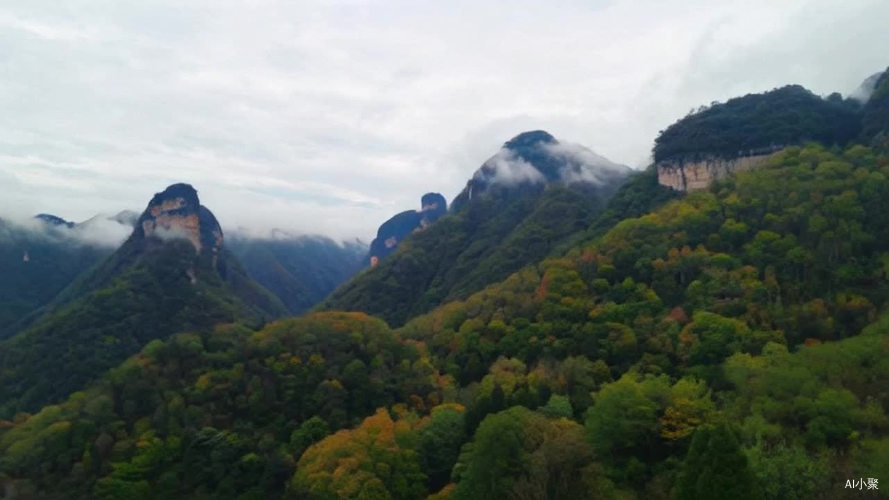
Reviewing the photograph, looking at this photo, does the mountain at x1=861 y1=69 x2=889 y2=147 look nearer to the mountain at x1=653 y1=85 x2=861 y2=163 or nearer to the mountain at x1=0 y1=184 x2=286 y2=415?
the mountain at x1=653 y1=85 x2=861 y2=163

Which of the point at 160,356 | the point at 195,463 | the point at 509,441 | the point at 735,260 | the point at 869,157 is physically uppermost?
the point at 869,157

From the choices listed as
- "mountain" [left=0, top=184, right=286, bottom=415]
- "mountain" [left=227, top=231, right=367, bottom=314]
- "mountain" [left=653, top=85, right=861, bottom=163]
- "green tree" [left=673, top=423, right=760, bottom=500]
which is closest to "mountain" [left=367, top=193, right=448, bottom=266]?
"mountain" [left=227, top=231, right=367, bottom=314]

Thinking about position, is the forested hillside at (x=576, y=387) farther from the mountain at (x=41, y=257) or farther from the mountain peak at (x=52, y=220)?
the mountain peak at (x=52, y=220)

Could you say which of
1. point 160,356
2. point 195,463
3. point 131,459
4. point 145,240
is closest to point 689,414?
point 195,463

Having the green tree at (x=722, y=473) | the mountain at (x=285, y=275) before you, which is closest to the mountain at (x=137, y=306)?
the mountain at (x=285, y=275)

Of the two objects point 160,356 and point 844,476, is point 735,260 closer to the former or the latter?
point 844,476

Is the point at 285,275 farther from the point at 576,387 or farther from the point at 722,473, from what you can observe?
the point at 722,473
